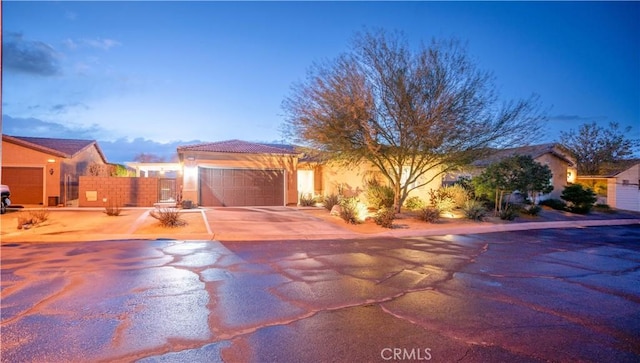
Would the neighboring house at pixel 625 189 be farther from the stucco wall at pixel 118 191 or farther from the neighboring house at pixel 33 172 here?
the neighboring house at pixel 33 172

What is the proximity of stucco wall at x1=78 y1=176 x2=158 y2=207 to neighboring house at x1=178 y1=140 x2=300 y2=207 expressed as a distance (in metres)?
2.20

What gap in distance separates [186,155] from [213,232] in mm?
10639

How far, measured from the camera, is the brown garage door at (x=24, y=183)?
20875mm

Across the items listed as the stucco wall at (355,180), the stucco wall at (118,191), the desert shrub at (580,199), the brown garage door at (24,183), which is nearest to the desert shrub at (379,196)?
the stucco wall at (355,180)

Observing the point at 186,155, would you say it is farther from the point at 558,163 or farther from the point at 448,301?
the point at 558,163

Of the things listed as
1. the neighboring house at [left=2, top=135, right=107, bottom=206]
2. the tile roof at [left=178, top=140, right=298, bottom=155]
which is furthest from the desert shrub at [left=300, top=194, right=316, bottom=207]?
the neighboring house at [left=2, top=135, right=107, bottom=206]

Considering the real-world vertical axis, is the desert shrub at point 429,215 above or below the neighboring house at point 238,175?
below

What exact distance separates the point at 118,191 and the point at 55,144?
25.1 feet

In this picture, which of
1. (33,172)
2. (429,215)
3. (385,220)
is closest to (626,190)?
(429,215)

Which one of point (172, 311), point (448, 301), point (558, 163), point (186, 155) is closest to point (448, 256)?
point (448, 301)

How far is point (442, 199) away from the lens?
64.5 feet

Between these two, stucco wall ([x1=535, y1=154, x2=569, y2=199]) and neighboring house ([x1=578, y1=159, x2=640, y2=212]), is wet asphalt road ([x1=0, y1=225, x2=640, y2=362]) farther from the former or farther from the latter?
neighboring house ([x1=578, y1=159, x2=640, y2=212])

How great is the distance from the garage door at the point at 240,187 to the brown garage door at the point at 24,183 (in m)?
9.59

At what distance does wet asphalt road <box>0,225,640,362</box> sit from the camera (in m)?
3.76
